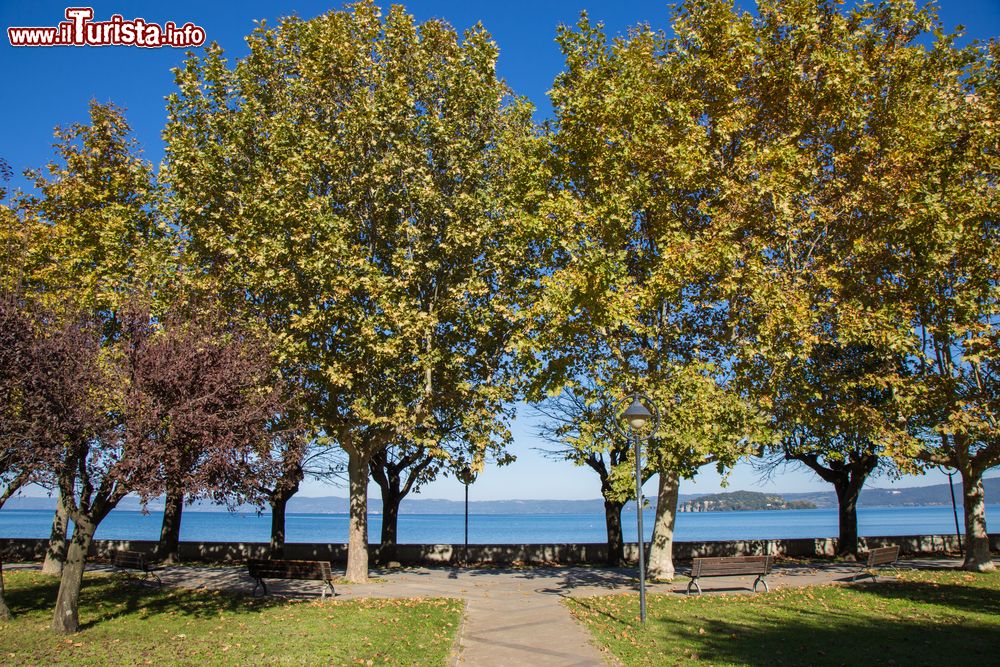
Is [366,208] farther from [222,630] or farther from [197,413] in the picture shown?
[222,630]

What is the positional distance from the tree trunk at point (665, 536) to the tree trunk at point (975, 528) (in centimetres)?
1093

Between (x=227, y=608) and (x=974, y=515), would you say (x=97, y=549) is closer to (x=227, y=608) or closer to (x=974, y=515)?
(x=227, y=608)

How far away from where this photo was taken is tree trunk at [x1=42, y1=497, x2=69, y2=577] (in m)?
19.0

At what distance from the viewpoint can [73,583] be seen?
12328mm

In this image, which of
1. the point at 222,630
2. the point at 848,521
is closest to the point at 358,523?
the point at 222,630

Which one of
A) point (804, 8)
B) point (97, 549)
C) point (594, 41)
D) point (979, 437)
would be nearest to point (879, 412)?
point (979, 437)

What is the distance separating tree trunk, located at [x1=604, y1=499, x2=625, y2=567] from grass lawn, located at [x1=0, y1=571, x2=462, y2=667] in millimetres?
12666

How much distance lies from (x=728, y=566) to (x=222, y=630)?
1227 centimetres

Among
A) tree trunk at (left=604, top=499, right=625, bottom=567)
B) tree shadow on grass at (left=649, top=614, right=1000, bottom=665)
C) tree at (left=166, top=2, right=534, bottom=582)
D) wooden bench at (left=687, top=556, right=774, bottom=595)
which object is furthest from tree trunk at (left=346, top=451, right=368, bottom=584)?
tree trunk at (left=604, top=499, right=625, bottom=567)

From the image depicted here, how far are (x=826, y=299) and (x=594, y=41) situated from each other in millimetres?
10910

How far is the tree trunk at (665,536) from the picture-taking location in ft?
64.8

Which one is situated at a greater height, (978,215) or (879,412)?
(978,215)

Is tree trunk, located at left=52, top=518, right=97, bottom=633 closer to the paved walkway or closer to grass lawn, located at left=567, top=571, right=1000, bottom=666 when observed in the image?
the paved walkway

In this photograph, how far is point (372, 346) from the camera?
1755 centimetres
